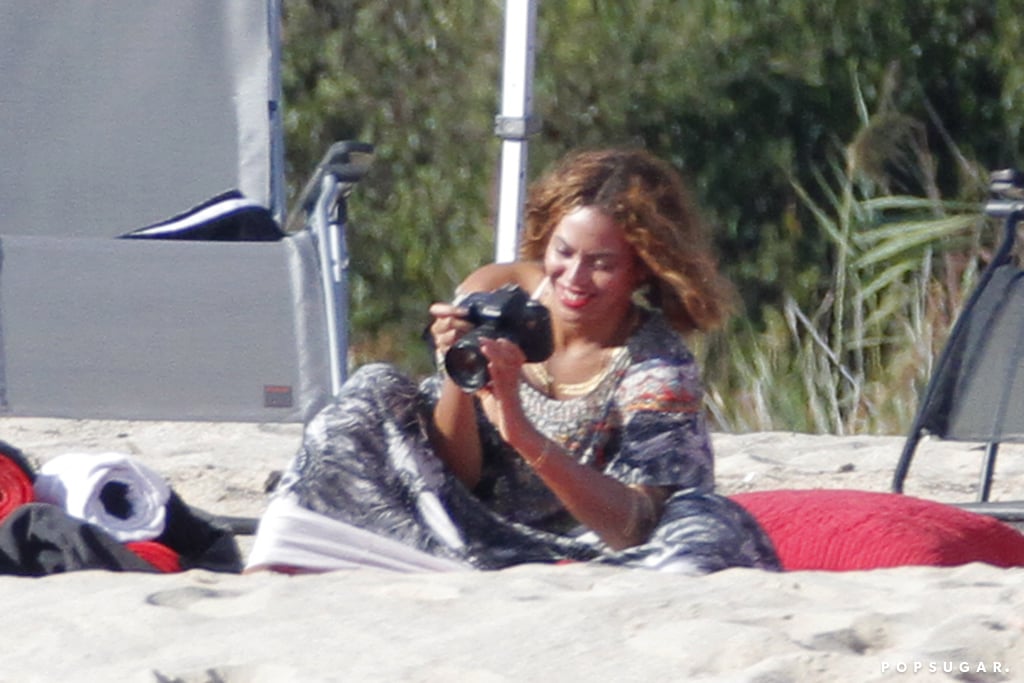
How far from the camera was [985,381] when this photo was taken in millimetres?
4238

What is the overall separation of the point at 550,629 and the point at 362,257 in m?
4.99

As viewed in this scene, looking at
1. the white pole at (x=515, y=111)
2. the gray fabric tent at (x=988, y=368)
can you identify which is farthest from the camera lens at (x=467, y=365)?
the gray fabric tent at (x=988, y=368)

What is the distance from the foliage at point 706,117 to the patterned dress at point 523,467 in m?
3.43

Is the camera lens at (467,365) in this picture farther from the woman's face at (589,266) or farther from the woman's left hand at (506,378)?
the woman's face at (589,266)

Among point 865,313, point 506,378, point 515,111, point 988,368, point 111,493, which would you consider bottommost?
point 865,313

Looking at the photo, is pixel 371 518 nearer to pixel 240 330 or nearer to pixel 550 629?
pixel 550 629

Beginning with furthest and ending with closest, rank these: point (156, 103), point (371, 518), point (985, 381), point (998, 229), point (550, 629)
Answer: point (998, 229), point (156, 103), point (985, 381), point (371, 518), point (550, 629)

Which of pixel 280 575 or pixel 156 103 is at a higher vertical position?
pixel 156 103

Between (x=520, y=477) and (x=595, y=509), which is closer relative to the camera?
(x=595, y=509)

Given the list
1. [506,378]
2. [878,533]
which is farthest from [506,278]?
[878,533]

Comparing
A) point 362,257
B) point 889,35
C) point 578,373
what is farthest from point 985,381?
point 362,257

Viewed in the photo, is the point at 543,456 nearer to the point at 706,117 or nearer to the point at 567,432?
the point at 567,432

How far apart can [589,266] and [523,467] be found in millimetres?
348

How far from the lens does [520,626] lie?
2.47m
